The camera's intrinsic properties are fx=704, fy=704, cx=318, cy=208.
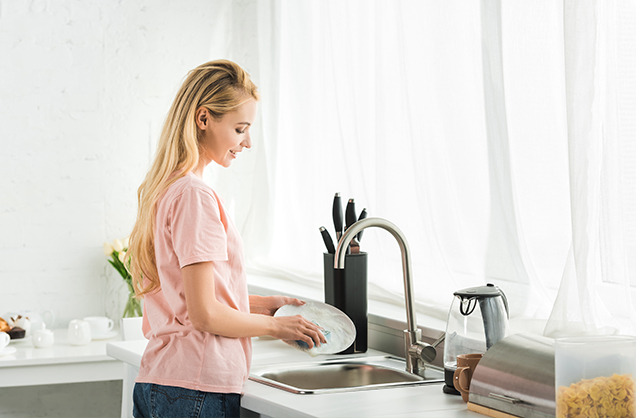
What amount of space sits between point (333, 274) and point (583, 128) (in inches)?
28.9

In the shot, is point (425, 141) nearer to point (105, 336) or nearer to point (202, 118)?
point (202, 118)

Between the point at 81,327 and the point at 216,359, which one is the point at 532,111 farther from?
the point at 81,327

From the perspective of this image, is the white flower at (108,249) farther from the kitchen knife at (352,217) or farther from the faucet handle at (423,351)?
the faucet handle at (423,351)

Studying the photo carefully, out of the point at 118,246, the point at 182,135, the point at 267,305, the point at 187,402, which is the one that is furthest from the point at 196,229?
the point at 118,246

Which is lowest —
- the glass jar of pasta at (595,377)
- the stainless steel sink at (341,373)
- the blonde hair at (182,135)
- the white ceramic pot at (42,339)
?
the white ceramic pot at (42,339)

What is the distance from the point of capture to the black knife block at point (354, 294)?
1806 mm

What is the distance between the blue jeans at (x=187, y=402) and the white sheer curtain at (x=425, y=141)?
0.69 metres

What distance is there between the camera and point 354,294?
1814 millimetres

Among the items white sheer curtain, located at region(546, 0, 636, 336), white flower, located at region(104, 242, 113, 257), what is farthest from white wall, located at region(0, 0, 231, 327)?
white sheer curtain, located at region(546, 0, 636, 336)

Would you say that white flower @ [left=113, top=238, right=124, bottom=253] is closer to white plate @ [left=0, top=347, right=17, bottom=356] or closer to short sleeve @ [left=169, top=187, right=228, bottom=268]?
white plate @ [left=0, top=347, right=17, bottom=356]

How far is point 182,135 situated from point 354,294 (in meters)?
0.63

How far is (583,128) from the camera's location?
1393mm

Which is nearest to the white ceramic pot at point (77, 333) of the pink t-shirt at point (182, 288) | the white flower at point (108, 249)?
the white flower at point (108, 249)

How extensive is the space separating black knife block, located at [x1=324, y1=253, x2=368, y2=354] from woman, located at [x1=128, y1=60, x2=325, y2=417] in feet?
0.82
